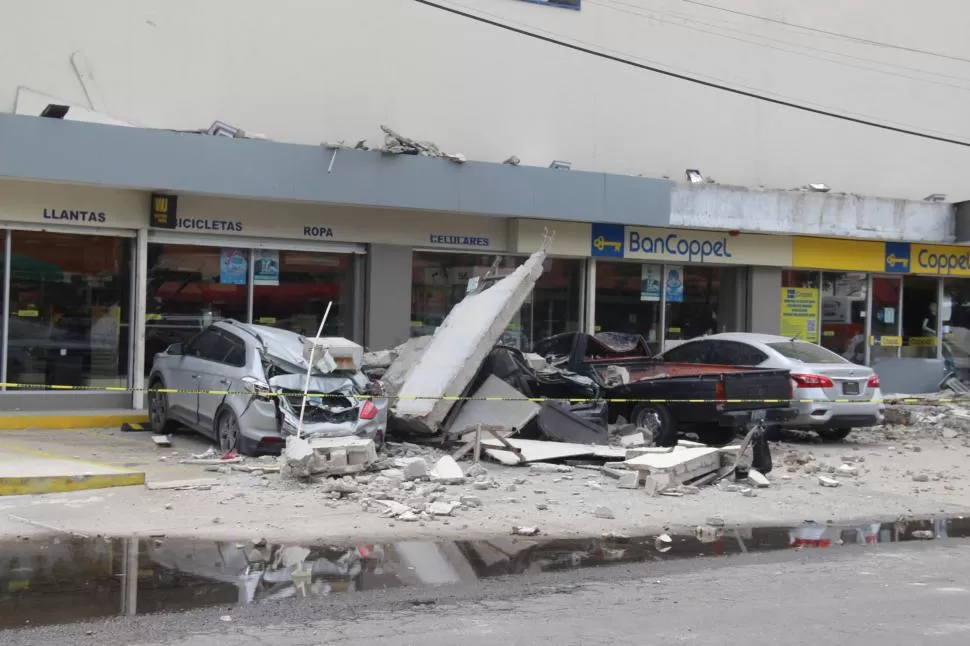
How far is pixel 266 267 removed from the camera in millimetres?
18391

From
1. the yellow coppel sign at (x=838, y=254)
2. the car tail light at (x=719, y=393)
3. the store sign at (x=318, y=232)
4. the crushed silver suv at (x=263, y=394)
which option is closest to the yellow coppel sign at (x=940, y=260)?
the yellow coppel sign at (x=838, y=254)

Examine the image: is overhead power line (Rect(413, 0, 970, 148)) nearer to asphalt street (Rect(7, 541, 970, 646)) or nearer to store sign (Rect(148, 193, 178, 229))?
store sign (Rect(148, 193, 178, 229))

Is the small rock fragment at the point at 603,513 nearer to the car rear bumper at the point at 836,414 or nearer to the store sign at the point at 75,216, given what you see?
the car rear bumper at the point at 836,414

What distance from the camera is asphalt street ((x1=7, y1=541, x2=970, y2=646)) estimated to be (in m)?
6.38

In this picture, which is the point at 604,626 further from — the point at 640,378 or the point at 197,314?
the point at 197,314

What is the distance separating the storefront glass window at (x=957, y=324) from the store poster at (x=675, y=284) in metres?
7.65

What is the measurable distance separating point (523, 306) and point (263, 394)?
8.99m

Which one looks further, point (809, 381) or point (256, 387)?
point (809, 381)

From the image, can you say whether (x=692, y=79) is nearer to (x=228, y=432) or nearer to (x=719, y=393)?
(x=719, y=393)

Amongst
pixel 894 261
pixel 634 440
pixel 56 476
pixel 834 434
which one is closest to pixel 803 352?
pixel 834 434

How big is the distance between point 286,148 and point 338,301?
10.8ft

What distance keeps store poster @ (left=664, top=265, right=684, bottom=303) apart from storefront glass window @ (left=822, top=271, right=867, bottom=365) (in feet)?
12.6

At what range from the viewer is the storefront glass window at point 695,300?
74.8 ft

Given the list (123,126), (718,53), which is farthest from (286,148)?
(718,53)
